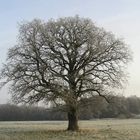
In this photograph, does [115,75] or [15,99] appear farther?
[115,75]

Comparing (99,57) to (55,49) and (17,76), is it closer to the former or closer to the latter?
(55,49)

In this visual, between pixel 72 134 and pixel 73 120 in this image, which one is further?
pixel 73 120

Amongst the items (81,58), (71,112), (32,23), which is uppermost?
(32,23)

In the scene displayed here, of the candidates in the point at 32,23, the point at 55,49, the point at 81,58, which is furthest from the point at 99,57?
the point at 32,23

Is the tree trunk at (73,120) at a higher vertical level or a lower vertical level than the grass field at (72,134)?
higher

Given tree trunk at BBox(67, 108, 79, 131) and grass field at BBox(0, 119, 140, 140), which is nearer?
grass field at BBox(0, 119, 140, 140)

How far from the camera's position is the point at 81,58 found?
3756cm

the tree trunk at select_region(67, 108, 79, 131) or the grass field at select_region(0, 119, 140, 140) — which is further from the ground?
the tree trunk at select_region(67, 108, 79, 131)

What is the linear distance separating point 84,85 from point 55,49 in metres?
4.34

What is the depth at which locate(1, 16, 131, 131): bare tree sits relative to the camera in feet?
116

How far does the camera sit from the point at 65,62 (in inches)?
1481

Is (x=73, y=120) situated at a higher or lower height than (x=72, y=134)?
higher

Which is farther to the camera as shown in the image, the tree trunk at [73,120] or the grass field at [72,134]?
the tree trunk at [73,120]

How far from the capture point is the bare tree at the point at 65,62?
3525 cm
